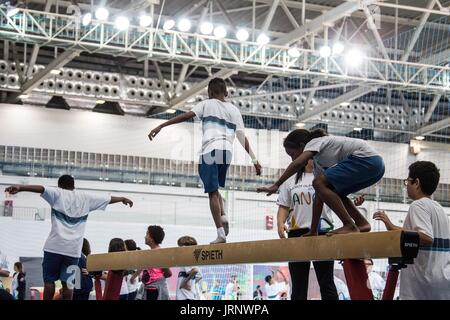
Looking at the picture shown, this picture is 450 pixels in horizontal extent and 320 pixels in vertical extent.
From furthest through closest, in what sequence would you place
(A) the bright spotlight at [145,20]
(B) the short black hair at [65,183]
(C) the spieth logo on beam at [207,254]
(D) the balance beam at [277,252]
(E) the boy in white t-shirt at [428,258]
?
1. (A) the bright spotlight at [145,20]
2. (B) the short black hair at [65,183]
3. (C) the spieth logo on beam at [207,254]
4. (E) the boy in white t-shirt at [428,258]
5. (D) the balance beam at [277,252]

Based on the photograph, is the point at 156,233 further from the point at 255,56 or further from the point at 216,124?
the point at 255,56

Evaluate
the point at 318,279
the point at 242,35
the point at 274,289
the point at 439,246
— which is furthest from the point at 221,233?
the point at 274,289

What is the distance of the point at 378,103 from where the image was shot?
89.5ft

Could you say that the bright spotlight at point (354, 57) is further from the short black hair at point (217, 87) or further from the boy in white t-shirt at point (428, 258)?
the boy in white t-shirt at point (428, 258)

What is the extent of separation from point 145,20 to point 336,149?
42.4 ft

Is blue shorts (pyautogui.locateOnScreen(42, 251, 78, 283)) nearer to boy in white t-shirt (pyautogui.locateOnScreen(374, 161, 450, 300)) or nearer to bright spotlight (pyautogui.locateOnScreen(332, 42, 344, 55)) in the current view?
boy in white t-shirt (pyautogui.locateOnScreen(374, 161, 450, 300))

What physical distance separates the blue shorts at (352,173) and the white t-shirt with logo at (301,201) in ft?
3.22

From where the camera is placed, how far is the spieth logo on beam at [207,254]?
22.3 feet

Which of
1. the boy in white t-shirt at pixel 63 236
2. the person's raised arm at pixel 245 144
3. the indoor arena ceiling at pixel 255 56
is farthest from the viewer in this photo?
the indoor arena ceiling at pixel 255 56

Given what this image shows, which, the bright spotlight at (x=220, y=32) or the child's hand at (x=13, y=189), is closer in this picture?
the child's hand at (x=13, y=189)

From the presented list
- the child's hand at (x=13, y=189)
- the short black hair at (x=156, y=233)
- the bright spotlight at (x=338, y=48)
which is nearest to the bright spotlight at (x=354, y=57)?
the bright spotlight at (x=338, y=48)

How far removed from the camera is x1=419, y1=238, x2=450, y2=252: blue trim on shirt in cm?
518

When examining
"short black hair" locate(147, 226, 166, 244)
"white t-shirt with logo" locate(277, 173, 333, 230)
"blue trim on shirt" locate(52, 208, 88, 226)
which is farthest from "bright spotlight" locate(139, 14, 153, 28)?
"white t-shirt with logo" locate(277, 173, 333, 230)
